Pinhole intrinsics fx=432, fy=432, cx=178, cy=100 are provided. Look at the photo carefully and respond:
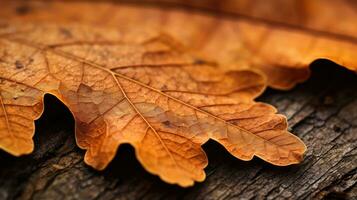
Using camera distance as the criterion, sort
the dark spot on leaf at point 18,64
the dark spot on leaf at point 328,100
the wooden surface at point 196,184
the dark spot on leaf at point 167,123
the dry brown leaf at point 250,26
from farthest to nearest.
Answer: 1. the dry brown leaf at point 250,26
2. the dark spot on leaf at point 328,100
3. the dark spot on leaf at point 18,64
4. the dark spot on leaf at point 167,123
5. the wooden surface at point 196,184

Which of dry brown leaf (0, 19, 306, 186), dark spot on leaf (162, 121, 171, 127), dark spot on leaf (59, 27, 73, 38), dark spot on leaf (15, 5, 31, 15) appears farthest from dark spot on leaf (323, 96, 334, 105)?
dark spot on leaf (15, 5, 31, 15)

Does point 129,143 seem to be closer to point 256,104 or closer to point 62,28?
point 256,104

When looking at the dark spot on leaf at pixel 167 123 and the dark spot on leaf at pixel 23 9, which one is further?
the dark spot on leaf at pixel 23 9

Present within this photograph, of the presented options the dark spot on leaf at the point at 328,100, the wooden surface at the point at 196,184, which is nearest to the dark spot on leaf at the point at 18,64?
the wooden surface at the point at 196,184

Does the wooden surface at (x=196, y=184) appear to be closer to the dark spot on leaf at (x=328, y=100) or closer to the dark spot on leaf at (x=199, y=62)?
the dark spot on leaf at (x=328, y=100)

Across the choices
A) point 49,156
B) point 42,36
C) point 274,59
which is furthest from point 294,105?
point 42,36

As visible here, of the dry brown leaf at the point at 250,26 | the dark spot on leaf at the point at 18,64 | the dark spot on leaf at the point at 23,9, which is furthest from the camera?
the dark spot on leaf at the point at 23,9

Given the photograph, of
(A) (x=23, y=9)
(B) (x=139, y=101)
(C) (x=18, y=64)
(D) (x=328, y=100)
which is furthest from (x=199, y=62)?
(A) (x=23, y=9)
